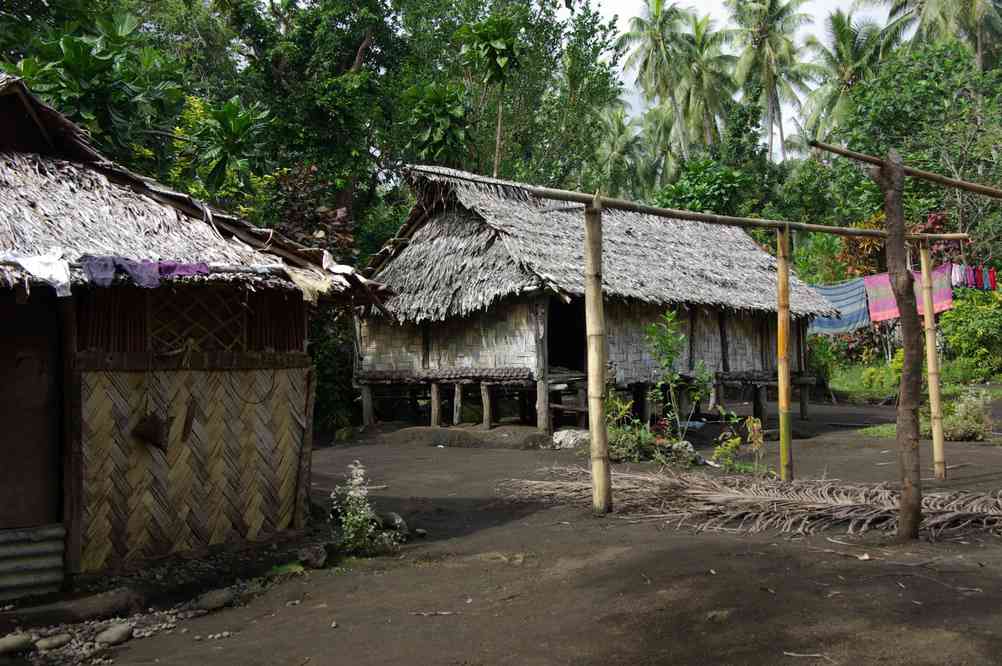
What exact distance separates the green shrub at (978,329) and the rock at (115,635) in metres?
20.4

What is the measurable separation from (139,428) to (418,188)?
10584mm

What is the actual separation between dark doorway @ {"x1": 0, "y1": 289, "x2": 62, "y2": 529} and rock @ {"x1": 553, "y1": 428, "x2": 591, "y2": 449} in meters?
8.28

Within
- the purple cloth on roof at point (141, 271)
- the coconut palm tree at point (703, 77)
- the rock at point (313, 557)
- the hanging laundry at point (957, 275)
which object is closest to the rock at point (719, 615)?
the rock at point (313, 557)

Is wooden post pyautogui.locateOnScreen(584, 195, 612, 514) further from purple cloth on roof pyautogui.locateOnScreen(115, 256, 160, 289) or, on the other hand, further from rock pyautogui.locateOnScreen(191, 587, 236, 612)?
purple cloth on roof pyautogui.locateOnScreen(115, 256, 160, 289)

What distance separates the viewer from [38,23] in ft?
51.9

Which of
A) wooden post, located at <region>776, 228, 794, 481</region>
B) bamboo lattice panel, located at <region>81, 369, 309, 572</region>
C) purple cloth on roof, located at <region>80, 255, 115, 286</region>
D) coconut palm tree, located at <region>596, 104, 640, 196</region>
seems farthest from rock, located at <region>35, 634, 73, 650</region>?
coconut palm tree, located at <region>596, 104, 640, 196</region>

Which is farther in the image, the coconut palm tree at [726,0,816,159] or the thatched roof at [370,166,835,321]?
the coconut palm tree at [726,0,816,159]

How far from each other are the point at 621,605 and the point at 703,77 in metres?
33.8

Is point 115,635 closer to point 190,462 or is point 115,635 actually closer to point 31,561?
point 31,561

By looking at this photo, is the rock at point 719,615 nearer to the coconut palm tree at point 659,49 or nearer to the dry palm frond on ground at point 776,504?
the dry palm frond on ground at point 776,504

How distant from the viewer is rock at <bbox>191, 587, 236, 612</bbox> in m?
6.05

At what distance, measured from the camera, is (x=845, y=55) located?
32.9 metres

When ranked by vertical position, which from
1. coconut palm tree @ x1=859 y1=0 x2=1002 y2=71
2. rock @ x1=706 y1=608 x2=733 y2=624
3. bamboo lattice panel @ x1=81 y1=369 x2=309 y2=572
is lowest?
rock @ x1=706 y1=608 x2=733 y2=624

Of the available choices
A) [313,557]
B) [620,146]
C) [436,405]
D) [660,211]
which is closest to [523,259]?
[436,405]
